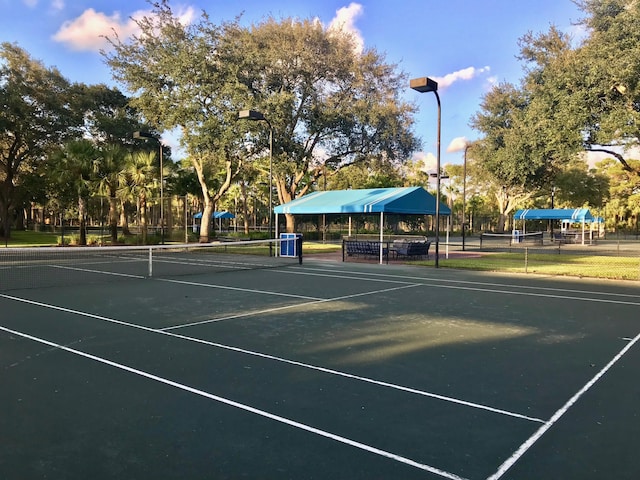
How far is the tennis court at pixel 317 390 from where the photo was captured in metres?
3.64

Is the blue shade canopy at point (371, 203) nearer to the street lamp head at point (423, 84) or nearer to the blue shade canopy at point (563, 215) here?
the street lamp head at point (423, 84)

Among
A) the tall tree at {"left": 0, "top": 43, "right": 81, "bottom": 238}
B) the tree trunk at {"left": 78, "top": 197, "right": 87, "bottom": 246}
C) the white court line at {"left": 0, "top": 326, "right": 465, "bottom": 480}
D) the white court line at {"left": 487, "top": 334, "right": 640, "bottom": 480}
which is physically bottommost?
the white court line at {"left": 487, "top": 334, "right": 640, "bottom": 480}

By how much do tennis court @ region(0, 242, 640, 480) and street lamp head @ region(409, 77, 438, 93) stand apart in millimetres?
9480

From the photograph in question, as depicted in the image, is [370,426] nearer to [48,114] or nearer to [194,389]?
[194,389]

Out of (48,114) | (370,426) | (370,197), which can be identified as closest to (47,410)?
(370,426)

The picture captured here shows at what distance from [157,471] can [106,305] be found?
307 inches

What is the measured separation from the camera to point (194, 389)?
17.0 feet

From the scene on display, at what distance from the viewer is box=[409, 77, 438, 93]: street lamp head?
56.8 ft

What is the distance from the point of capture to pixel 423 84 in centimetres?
1730

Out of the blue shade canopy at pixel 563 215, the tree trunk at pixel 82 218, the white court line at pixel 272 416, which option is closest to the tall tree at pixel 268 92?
the tree trunk at pixel 82 218

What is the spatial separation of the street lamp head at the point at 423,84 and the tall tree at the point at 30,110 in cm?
3435

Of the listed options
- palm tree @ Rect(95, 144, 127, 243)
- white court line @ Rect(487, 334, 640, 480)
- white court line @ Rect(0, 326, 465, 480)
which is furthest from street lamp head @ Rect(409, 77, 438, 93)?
palm tree @ Rect(95, 144, 127, 243)

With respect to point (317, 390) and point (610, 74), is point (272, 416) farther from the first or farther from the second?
point (610, 74)

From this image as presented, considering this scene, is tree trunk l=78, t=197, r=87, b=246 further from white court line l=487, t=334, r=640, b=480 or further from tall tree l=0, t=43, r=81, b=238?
white court line l=487, t=334, r=640, b=480
